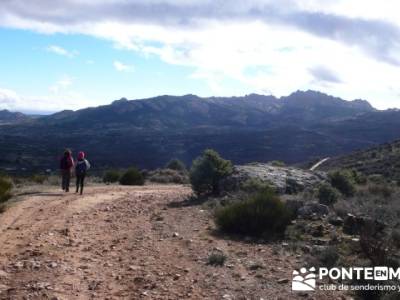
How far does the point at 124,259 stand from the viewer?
37.5 ft

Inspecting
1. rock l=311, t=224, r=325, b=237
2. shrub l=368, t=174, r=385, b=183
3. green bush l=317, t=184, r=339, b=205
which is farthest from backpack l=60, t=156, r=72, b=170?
shrub l=368, t=174, r=385, b=183

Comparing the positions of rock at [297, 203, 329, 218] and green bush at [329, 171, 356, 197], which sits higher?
green bush at [329, 171, 356, 197]

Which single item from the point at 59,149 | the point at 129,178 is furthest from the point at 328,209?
the point at 59,149

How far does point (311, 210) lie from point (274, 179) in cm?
714

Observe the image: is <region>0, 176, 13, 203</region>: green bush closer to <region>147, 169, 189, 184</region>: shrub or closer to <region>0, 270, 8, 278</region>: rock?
<region>0, 270, 8, 278</region>: rock

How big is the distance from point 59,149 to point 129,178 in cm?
8833

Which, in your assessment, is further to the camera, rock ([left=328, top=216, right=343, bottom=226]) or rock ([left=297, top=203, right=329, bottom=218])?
rock ([left=297, top=203, right=329, bottom=218])

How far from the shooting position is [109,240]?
13.2m

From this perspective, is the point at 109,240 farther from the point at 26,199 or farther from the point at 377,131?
the point at 377,131

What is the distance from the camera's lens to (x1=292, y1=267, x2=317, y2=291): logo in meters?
9.99

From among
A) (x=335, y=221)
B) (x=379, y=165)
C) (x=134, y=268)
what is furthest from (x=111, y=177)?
(x=134, y=268)

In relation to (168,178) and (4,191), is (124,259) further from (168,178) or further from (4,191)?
(168,178)

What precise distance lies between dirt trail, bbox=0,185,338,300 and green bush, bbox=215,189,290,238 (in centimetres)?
61

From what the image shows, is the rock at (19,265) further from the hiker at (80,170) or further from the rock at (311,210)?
the hiker at (80,170)
